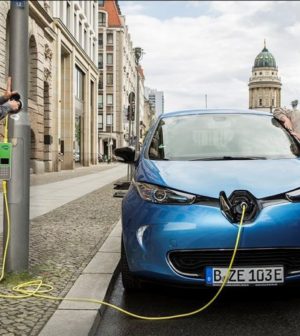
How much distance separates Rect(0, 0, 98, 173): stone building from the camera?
28.2 m

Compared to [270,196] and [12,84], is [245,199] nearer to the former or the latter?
[270,196]

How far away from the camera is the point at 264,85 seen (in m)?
162

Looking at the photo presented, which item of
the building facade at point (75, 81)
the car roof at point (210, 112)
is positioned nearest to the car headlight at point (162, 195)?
the car roof at point (210, 112)

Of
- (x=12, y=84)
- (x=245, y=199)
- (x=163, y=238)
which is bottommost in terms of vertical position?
(x=163, y=238)

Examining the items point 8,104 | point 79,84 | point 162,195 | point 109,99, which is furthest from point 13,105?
point 109,99

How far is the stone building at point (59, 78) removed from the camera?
2822 centimetres

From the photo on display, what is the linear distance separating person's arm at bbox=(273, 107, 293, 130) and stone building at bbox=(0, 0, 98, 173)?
688 inches

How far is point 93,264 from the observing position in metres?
5.45

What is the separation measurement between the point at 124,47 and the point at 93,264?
87312 mm

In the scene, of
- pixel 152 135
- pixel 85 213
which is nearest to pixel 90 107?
pixel 85 213

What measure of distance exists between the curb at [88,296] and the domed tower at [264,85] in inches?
6061

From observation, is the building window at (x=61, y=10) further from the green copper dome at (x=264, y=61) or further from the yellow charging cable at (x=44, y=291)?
the green copper dome at (x=264, y=61)

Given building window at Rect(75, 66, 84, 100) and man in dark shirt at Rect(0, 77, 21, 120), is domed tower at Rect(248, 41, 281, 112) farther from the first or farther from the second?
man in dark shirt at Rect(0, 77, 21, 120)

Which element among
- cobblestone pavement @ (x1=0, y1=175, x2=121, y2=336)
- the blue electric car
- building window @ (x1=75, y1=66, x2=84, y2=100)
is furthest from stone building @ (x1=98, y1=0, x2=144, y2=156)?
the blue electric car
